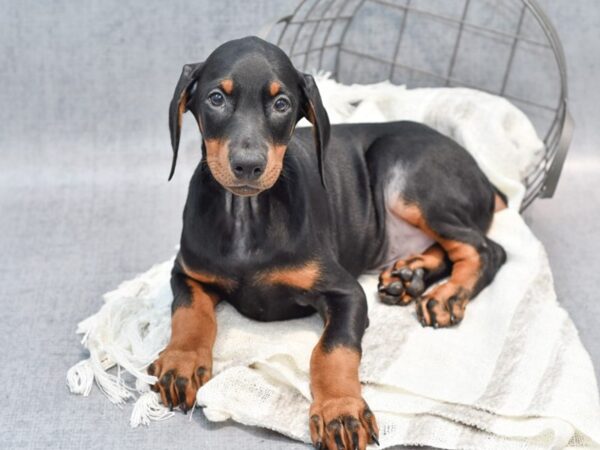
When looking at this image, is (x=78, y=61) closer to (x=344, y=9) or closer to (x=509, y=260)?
(x=344, y=9)

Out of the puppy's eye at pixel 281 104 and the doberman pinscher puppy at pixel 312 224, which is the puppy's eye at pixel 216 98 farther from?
the puppy's eye at pixel 281 104

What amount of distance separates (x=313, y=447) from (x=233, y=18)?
3.10 m

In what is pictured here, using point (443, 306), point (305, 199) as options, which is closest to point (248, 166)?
point (305, 199)

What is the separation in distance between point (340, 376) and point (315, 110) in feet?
3.18

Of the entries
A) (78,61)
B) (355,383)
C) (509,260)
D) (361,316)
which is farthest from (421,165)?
(78,61)

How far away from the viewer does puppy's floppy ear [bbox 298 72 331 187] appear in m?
3.31

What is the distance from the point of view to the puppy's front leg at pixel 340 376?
115 inches

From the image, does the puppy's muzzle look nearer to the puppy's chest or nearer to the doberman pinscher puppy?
the doberman pinscher puppy

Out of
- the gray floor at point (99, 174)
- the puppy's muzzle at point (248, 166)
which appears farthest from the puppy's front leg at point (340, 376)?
the gray floor at point (99, 174)

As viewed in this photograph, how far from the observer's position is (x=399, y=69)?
18.4 feet

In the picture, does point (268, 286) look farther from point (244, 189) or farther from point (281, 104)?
point (281, 104)

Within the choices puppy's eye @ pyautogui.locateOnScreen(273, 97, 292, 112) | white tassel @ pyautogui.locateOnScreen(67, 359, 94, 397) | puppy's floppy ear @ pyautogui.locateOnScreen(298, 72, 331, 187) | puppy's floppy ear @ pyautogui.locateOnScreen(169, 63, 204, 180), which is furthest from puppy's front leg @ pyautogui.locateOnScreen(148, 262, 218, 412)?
puppy's eye @ pyautogui.locateOnScreen(273, 97, 292, 112)

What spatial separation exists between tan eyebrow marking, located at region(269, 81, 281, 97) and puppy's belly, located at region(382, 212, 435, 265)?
1217 millimetres

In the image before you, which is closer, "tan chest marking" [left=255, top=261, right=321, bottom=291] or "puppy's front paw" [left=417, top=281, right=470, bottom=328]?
"tan chest marking" [left=255, top=261, right=321, bottom=291]
